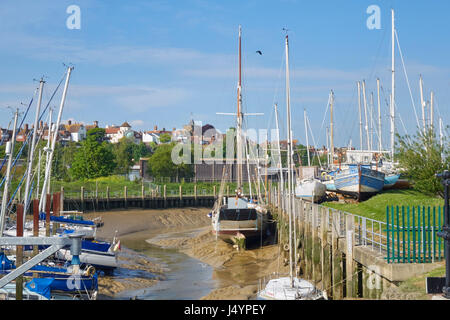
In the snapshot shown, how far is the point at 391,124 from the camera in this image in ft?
128

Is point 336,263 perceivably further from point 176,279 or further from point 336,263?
point 176,279

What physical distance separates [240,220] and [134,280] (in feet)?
35.1

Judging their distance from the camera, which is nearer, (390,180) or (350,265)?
(350,265)

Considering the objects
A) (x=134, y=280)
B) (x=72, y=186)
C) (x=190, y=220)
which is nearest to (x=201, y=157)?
(x=72, y=186)

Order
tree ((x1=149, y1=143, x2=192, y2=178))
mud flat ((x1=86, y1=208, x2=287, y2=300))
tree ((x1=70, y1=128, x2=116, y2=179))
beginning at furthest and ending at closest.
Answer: tree ((x1=149, y1=143, x2=192, y2=178)) < tree ((x1=70, y1=128, x2=116, y2=179)) < mud flat ((x1=86, y1=208, x2=287, y2=300))

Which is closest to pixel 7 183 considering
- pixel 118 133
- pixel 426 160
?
pixel 426 160

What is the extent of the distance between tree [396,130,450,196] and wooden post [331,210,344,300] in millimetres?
7195

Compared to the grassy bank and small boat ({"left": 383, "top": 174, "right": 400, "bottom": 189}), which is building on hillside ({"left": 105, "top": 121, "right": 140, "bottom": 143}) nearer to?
the grassy bank

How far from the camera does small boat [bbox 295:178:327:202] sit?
38719 mm

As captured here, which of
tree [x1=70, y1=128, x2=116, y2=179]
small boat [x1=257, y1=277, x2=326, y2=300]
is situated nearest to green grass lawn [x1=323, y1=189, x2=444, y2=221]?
small boat [x1=257, y1=277, x2=326, y2=300]

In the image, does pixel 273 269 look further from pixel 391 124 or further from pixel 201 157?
pixel 201 157

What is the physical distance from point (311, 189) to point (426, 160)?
46.9ft

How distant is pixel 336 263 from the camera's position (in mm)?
19125

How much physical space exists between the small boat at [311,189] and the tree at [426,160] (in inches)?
484
